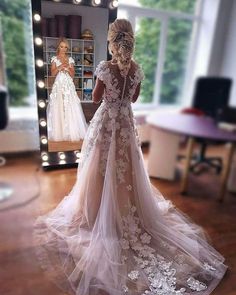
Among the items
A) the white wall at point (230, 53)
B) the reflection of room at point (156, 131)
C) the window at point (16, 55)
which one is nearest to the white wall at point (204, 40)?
the reflection of room at point (156, 131)

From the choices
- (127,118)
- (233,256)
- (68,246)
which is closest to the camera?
(127,118)

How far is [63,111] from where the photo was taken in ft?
2.76

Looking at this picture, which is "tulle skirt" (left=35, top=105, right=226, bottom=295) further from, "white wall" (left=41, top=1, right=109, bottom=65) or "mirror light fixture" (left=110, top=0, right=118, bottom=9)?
"mirror light fixture" (left=110, top=0, right=118, bottom=9)

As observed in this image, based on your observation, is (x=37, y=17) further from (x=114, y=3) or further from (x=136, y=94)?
(x=136, y=94)

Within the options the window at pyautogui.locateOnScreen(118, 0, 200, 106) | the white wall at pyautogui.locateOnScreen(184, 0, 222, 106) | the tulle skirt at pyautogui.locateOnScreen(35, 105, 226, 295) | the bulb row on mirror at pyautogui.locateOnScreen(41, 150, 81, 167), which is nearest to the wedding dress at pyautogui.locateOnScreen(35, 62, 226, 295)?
the tulle skirt at pyautogui.locateOnScreen(35, 105, 226, 295)

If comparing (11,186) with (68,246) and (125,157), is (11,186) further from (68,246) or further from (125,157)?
(125,157)

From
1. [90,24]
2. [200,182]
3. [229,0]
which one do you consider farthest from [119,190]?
[229,0]

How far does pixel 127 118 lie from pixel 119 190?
38 cm

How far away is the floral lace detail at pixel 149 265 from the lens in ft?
3.94

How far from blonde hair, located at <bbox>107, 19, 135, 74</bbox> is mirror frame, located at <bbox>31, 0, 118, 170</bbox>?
0.02 metres

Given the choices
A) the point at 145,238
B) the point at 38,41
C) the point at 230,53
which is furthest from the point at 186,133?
the point at 230,53

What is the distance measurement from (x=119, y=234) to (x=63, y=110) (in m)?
0.78

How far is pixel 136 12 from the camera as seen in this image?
95 centimetres

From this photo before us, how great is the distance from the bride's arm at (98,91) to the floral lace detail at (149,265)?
2.10ft
